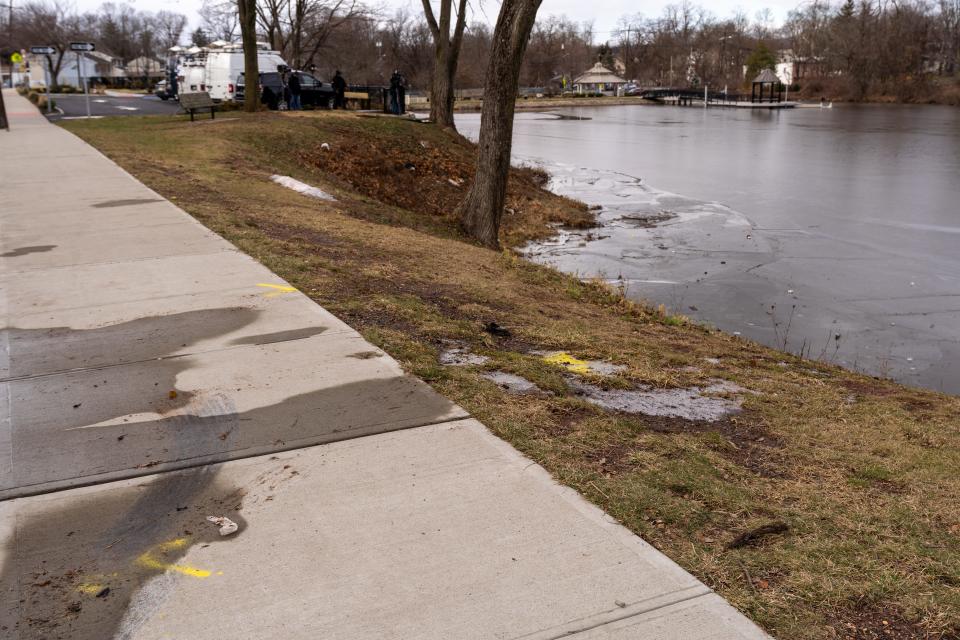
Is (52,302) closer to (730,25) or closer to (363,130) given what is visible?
(363,130)

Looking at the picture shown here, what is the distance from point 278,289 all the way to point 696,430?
13.4ft

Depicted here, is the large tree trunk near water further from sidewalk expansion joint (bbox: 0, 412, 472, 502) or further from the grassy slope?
sidewalk expansion joint (bbox: 0, 412, 472, 502)

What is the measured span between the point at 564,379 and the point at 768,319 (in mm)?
6036

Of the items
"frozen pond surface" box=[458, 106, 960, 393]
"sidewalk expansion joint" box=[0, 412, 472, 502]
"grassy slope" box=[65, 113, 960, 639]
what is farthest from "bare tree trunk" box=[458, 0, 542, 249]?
"sidewalk expansion joint" box=[0, 412, 472, 502]

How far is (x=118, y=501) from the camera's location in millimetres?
3914

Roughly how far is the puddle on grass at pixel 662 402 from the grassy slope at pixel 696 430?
148 millimetres

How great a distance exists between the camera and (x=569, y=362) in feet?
20.9

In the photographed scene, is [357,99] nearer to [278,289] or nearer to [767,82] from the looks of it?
[278,289]

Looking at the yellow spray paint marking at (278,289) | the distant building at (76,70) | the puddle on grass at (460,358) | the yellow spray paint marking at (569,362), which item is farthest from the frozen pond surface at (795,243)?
the distant building at (76,70)

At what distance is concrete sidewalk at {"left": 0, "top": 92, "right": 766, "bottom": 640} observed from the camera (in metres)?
3.08

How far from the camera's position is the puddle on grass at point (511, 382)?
5.49 meters

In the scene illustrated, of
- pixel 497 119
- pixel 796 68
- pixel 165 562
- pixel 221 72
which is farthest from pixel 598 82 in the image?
pixel 165 562

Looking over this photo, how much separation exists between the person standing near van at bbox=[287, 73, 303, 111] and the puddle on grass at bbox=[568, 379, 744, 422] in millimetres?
26261

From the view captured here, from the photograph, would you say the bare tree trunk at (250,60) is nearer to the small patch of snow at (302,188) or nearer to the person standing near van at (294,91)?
the person standing near van at (294,91)
